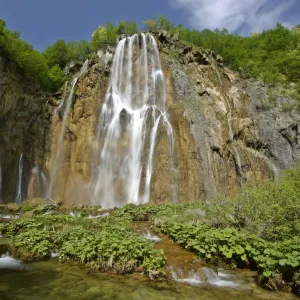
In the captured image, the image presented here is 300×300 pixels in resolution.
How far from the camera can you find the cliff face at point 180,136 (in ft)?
86.4

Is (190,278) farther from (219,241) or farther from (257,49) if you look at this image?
(257,49)

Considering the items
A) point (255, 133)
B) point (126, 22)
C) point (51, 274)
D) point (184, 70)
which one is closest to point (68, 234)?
point (51, 274)

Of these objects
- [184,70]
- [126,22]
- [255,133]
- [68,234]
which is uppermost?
[126,22]

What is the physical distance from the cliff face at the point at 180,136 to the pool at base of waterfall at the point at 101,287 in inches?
671

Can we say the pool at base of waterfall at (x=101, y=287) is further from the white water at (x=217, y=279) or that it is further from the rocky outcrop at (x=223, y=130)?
the rocky outcrop at (x=223, y=130)

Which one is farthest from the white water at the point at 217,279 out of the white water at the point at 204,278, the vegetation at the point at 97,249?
the vegetation at the point at 97,249

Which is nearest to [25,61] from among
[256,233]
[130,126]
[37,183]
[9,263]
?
[37,183]

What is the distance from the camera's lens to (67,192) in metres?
27.2

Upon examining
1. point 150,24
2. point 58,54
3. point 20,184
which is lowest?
point 20,184

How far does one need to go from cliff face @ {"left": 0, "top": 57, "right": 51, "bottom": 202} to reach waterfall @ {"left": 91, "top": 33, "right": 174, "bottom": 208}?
593cm

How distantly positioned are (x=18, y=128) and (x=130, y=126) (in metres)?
10.3

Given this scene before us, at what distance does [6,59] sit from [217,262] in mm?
27347

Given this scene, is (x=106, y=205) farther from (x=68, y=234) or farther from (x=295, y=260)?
(x=295, y=260)

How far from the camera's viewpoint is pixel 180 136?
27547mm
